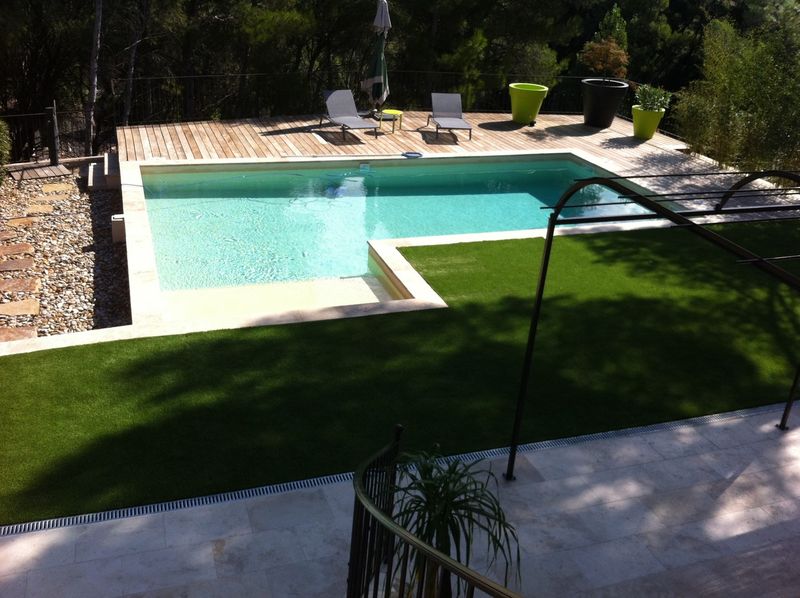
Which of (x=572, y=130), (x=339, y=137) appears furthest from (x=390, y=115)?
(x=572, y=130)

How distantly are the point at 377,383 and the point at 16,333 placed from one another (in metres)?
3.51

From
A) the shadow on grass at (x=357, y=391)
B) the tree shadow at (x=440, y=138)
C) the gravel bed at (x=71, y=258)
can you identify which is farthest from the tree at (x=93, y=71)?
the shadow on grass at (x=357, y=391)

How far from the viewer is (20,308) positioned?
7.38 meters

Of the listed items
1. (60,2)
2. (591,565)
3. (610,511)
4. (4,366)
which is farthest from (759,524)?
(60,2)

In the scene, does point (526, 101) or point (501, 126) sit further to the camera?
point (501, 126)

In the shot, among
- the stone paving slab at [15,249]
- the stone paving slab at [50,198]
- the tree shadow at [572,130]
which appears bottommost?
the stone paving slab at [15,249]

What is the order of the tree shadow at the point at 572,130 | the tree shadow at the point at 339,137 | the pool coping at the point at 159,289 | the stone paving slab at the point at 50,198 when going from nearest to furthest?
the pool coping at the point at 159,289, the stone paving slab at the point at 50,198, the tree shadow at the point at 339,137, the tree shadow at the point at 572,130

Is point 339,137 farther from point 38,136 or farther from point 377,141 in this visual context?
point 38,136

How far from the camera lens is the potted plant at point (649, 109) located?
13.8m

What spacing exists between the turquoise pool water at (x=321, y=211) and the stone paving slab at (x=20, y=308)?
1486mm

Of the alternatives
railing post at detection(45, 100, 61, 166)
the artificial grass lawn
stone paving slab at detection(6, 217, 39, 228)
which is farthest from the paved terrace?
railing post at detection(45, 100, 61, 166)

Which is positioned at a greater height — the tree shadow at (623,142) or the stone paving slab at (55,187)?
the tree shadow at (623,142)

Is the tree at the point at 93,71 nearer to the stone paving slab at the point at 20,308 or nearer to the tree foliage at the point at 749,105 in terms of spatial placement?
the stone paving slab at the point at 20,308

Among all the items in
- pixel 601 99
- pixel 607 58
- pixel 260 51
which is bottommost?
pixel 601 99
